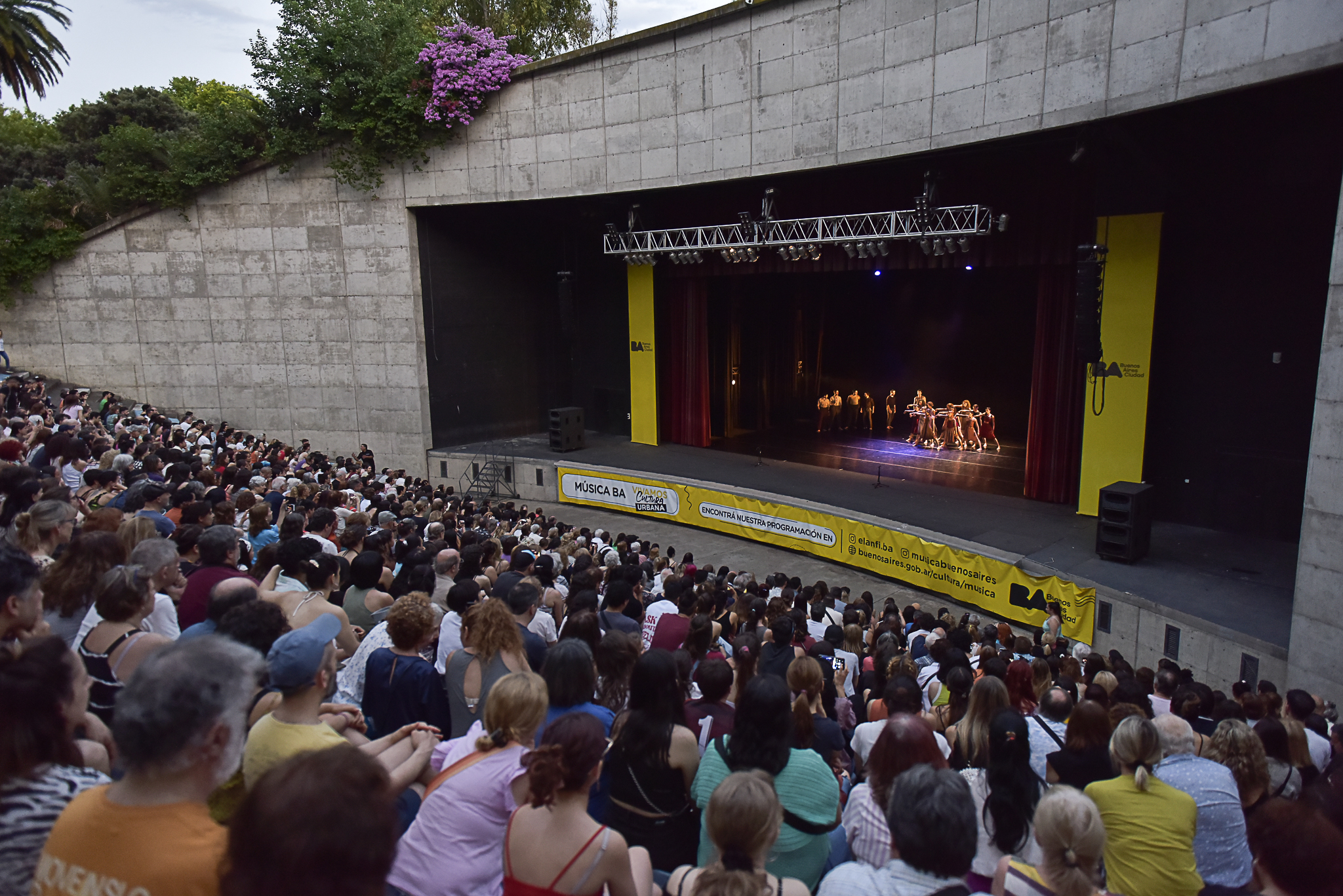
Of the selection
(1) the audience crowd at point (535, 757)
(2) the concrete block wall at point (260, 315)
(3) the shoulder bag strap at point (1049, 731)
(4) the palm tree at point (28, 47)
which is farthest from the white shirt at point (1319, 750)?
(4) the palm tree at point (28, 47)

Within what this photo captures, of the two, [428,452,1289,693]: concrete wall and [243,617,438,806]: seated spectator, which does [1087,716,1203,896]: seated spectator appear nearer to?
[243,617,438,806]: seated spectator

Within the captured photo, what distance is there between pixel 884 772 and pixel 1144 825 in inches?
40.7

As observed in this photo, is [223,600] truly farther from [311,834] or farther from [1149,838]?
[1149,838]

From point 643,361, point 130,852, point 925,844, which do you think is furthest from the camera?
point 643,361

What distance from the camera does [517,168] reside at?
18.0 metres

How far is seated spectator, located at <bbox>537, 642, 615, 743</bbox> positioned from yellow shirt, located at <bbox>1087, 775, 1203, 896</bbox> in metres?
1.96

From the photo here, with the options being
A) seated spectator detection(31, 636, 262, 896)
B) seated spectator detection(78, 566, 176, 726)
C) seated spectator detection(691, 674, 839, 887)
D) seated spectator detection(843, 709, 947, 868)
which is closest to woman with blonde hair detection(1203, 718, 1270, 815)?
seated spectator detection(843, 709, 947, 868)

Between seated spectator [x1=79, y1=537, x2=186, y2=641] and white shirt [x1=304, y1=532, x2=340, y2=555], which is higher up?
seated spectator [x1=79, y1=537, x2=186, y2=641]

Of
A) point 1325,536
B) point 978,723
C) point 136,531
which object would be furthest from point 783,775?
point 1325,536

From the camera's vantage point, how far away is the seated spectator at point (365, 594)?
5262mm

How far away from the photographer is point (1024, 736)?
3.28m

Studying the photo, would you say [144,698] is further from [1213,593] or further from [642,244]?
[642,244]

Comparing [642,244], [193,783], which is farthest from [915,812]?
[642,244]

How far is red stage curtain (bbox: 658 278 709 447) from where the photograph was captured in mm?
19859
